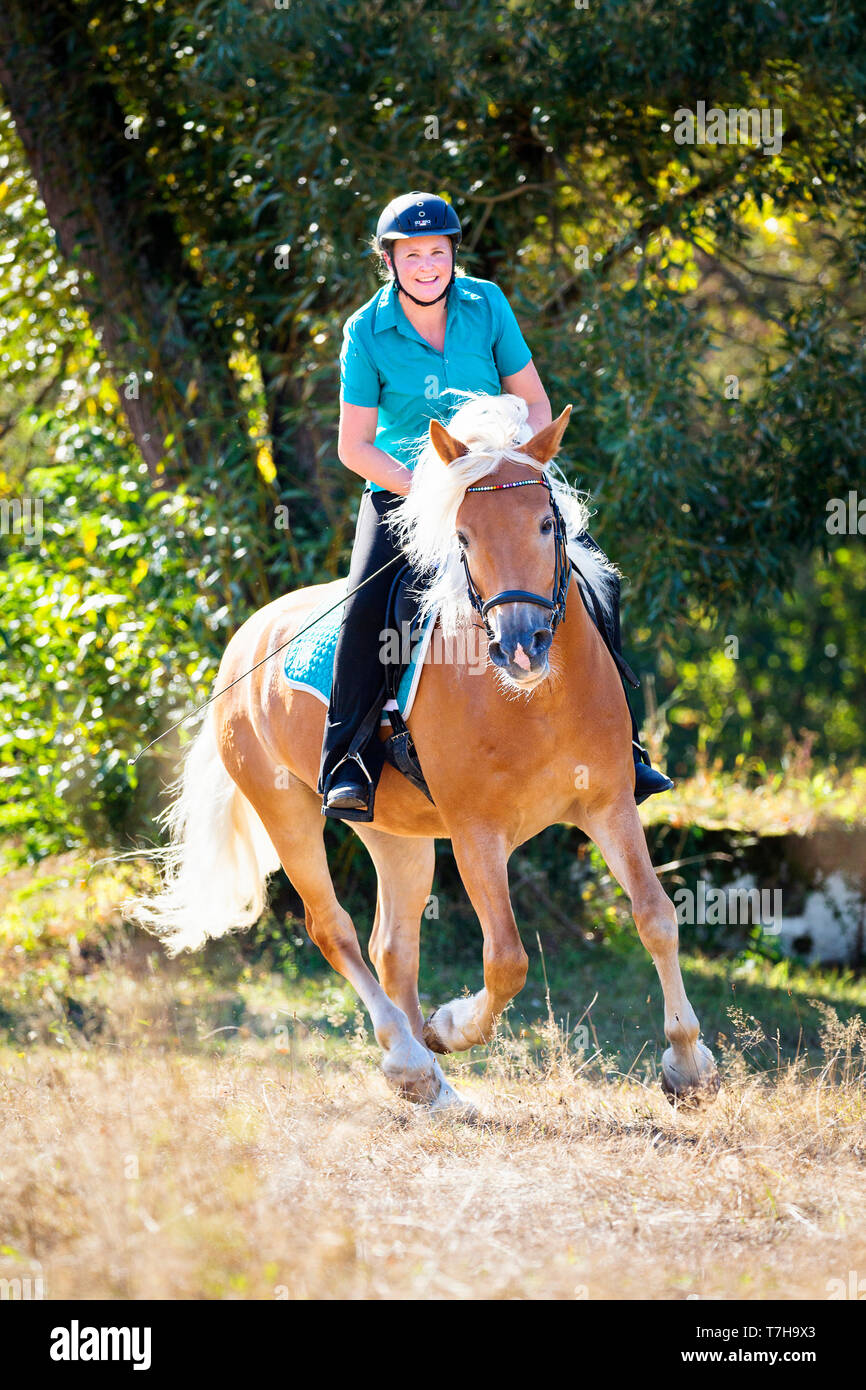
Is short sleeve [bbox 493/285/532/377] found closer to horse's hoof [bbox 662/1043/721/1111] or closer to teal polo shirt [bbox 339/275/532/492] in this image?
teal polo shirt [bbox 339/275/532/492]

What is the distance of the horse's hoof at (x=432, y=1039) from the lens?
4.91 metres

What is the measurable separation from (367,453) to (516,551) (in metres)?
1.05

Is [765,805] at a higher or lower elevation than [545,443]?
lower

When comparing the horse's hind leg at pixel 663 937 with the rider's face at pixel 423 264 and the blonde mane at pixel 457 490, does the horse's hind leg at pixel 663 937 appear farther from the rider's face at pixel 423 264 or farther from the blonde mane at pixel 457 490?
the rider's face at pixel 423 264

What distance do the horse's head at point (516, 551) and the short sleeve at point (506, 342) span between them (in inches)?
37.4

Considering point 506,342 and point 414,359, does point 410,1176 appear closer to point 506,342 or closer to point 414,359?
point 414,359

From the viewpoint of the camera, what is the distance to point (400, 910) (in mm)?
5656

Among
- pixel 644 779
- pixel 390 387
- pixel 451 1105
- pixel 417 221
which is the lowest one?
pixel 451 1105

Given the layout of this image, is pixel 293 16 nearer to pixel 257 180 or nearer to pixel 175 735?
pixel 257 180

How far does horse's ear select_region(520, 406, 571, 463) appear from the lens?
4.11 meters

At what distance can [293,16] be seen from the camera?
7488 mm

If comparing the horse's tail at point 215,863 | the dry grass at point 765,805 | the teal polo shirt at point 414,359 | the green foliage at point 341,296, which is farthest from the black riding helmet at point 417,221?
the dry grass at point 765,805

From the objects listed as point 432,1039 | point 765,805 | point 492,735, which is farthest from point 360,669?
point 765,805
